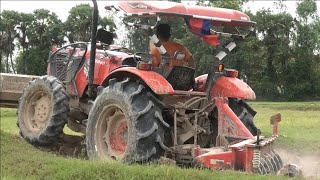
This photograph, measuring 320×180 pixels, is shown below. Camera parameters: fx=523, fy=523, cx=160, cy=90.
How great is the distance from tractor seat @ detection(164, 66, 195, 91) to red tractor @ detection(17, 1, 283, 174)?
15mm

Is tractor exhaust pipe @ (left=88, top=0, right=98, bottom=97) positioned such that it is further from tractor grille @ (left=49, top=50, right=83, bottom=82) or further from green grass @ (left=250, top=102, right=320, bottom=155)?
green grass @ (left=250, top=102, right=320, bottom=155)

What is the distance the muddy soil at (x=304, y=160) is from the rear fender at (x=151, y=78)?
2.20 m

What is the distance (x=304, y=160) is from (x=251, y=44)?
2534cm

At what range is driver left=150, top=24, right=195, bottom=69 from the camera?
7.64 meters

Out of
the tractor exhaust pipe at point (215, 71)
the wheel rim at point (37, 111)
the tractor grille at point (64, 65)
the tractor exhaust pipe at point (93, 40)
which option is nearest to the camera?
the tractor exhaust pipe at point (215, 71)

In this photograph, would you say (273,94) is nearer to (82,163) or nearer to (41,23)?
(82,163)

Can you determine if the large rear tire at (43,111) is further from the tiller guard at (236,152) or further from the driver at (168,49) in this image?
the tiller guard at (236,152)

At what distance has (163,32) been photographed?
25.4ft

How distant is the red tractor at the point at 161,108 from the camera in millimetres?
6703

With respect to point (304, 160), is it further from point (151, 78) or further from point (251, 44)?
point (251, 44)

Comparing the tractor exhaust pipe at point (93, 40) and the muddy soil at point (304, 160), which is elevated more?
the tractor exhaust pipe at point (93, 40)

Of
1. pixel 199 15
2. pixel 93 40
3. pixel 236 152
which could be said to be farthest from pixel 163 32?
pixel 236 152

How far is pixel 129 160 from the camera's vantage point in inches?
265

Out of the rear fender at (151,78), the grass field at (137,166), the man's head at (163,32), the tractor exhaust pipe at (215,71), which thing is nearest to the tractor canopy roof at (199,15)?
the tractor exhaust pipe at (215,71)
